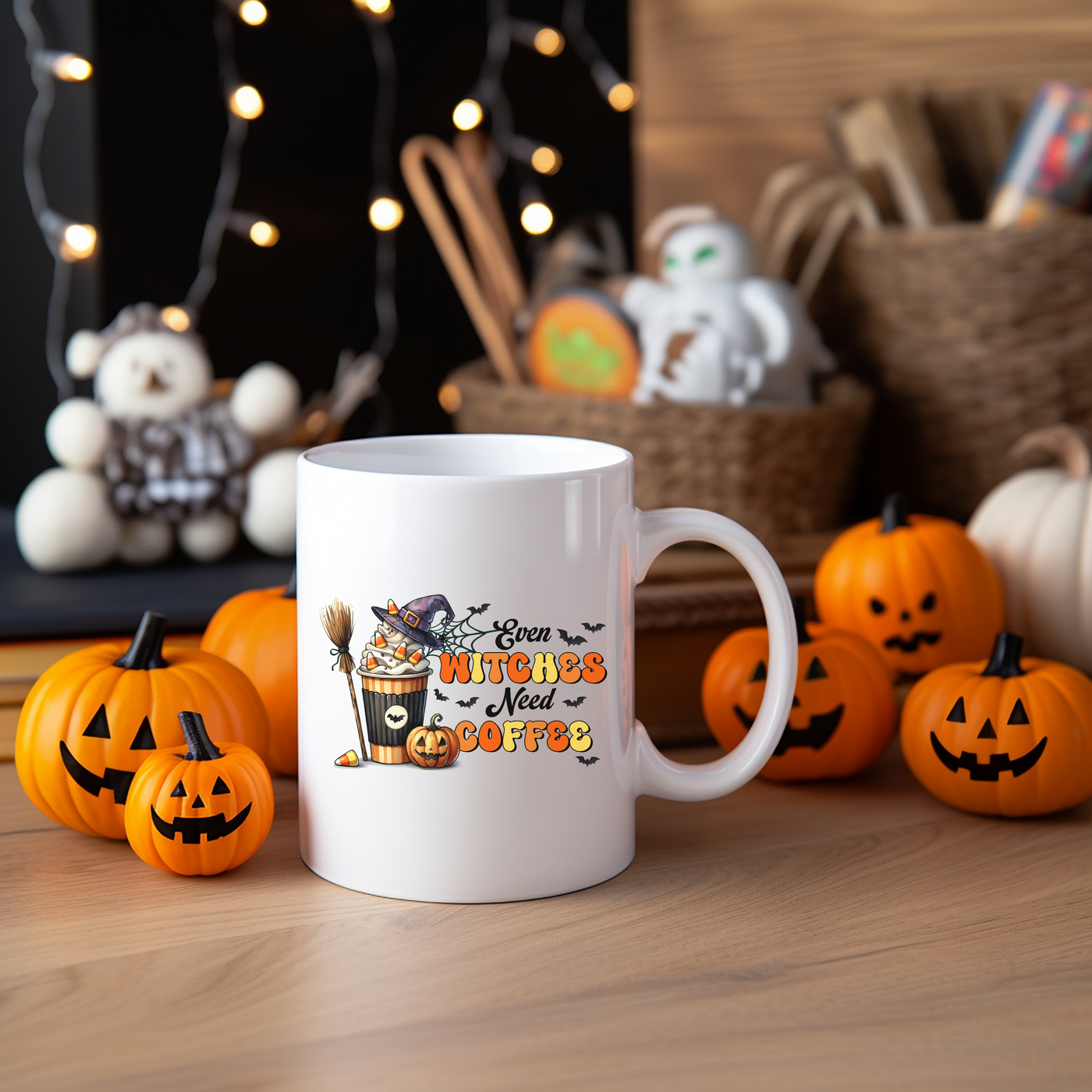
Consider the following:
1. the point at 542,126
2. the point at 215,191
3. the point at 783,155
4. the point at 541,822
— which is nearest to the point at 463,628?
the point at 541,822

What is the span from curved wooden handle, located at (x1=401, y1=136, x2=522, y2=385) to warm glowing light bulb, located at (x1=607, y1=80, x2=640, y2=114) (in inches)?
8.0

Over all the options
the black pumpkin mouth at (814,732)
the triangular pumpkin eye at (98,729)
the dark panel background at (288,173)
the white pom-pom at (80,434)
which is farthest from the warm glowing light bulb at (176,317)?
the black pumpkin mouth at (814,732)

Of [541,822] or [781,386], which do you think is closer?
[541,822]

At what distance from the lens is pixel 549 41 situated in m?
1.10

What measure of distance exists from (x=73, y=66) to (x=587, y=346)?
0.42m

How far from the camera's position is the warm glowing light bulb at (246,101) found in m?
0.98

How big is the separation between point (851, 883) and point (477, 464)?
0.26m

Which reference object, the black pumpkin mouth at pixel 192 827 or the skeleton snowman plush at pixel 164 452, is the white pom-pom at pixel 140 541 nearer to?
the skeleton snowman plush at pixel 164 452

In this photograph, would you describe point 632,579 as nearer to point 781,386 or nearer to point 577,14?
point 781,386

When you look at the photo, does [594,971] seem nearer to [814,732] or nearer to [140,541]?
[814,732]

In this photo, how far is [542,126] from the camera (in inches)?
44.0

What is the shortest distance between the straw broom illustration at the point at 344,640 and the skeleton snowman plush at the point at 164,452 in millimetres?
354

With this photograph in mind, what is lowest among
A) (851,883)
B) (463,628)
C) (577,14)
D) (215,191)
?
(851,883)

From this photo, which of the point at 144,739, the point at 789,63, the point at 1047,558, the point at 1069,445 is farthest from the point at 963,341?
the point at 144,739
